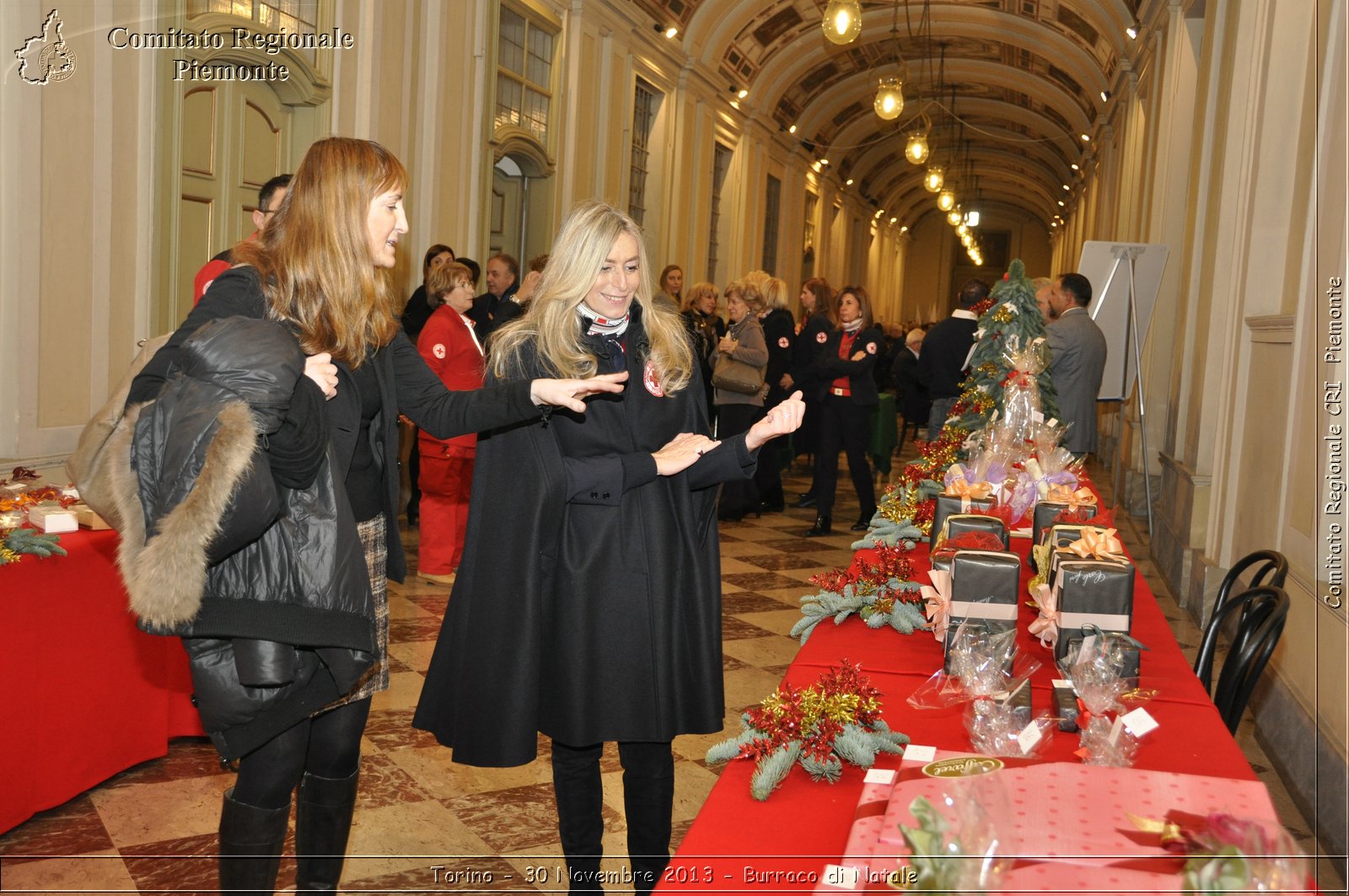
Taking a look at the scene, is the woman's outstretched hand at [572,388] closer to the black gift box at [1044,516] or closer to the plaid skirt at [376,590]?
the plaid skirt at [376,590]

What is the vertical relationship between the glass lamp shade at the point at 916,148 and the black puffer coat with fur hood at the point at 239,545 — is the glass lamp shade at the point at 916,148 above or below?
above

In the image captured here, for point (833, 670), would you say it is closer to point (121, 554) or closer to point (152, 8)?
point (121, 554)

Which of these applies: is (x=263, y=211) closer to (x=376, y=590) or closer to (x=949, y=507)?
(x=376, y=590)

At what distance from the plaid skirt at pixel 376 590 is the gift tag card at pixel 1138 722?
146cm

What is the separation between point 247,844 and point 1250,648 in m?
2.24

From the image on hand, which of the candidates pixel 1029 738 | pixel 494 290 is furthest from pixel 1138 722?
pixel 494 290

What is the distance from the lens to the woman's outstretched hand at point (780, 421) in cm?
243

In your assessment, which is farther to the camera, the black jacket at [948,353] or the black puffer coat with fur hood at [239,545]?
the black jacket at [948,353]

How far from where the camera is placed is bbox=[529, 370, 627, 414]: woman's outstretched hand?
2293 millimetres

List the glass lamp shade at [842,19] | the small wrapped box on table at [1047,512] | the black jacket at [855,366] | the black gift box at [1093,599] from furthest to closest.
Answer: the glass lamp shade at [842,19] < the black jacket at [855,366] < the small wrapped box on table at [1047,512] < the black gift box at [1093,599]

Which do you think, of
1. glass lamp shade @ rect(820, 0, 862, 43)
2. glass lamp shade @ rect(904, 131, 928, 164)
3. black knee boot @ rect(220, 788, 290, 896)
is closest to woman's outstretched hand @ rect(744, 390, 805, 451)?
black knee boot @ rect(220, 788, 290, 896)

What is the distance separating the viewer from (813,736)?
5.71 feet

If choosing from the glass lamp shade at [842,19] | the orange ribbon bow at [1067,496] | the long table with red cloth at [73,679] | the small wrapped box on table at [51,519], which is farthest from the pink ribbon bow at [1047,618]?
the glass lamp shade at [842,19]

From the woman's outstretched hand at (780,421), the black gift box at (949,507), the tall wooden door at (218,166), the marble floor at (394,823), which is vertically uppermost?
the tall wooden door at (218,166)
